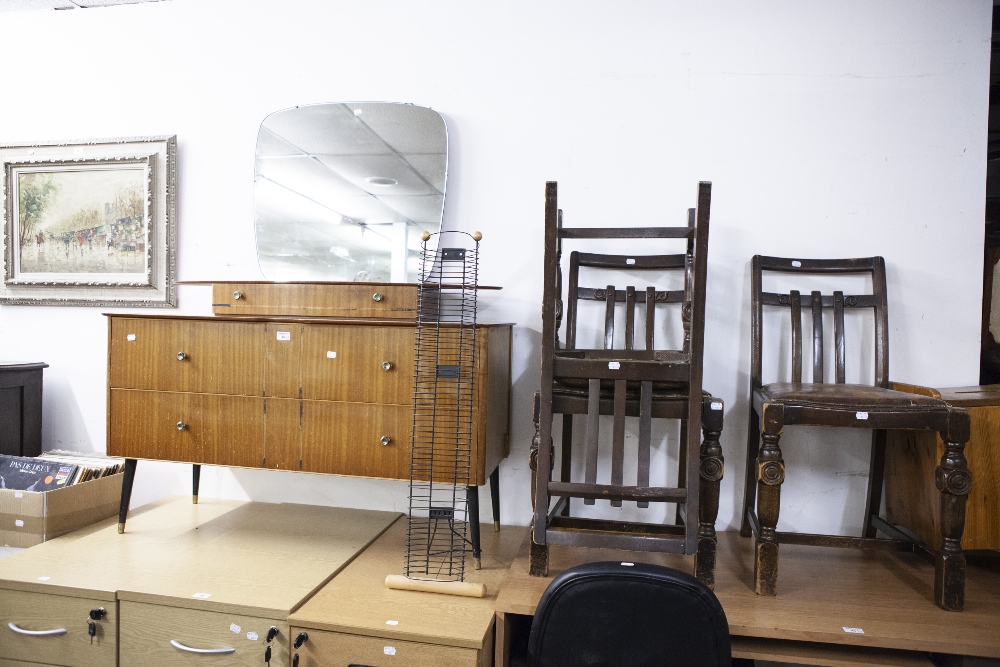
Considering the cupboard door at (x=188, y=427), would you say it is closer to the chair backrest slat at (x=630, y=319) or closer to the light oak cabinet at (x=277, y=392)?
the light oak cabinet at (x=277, y=392)

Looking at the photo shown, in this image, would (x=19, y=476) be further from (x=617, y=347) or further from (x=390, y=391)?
(x=617, y=347)

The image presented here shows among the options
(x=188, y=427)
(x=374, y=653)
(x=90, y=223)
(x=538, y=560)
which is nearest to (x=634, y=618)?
(x=538, y=560)

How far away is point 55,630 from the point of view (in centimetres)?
194

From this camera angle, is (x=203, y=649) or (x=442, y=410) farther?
(x=442, y=410)

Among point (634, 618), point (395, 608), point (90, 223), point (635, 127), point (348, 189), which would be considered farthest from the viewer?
point (90, 223)

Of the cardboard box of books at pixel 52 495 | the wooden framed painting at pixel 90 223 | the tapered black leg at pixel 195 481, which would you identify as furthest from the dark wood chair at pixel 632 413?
the wooden framed painting at pixel 90 223

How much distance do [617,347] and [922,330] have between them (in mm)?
1148

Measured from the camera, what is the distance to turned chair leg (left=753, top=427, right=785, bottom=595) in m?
1.82

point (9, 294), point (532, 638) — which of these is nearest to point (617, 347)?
point (532, 638)

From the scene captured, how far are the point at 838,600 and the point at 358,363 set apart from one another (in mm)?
1649

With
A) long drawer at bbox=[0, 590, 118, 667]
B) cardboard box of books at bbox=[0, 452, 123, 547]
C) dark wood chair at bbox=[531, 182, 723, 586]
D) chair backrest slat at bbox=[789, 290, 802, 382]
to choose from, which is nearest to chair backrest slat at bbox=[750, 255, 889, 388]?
chair backrest slat at bbox=[789, 290, 802, 382]

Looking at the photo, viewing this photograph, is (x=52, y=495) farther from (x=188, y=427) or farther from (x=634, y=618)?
(x=634, y=618)

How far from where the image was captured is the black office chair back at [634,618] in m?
1.34

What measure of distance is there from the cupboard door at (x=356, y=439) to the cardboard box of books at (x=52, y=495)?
3.31 ft
